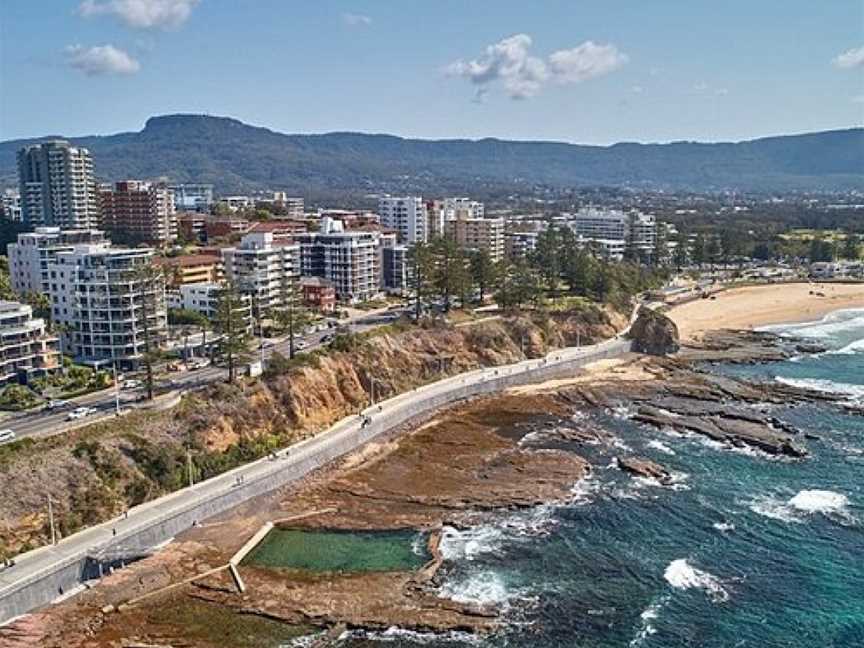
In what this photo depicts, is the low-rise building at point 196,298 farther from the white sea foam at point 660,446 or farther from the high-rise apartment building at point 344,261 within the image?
the white sea foam at point 660,446

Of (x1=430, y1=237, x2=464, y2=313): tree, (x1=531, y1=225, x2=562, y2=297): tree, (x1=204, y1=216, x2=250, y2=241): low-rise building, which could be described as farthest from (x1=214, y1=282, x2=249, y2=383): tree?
(x1=204, y1=216, x2=250, y2=241): low-rise building

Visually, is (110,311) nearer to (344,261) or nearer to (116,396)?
(116,396)

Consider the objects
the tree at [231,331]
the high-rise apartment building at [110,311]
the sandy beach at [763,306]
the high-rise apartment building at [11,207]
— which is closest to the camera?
the tree at [231,331]

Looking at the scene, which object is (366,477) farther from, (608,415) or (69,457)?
(608,415)

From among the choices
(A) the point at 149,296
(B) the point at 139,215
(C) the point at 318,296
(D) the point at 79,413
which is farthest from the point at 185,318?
(B) the point at 139,215

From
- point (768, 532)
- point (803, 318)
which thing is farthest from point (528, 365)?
point (803, 318)

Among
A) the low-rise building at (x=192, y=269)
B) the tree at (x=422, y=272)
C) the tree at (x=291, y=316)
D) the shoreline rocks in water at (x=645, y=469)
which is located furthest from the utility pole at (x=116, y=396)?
the tree at (x=422, y=272)
